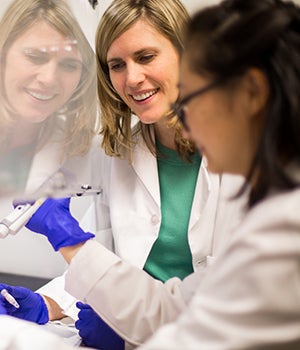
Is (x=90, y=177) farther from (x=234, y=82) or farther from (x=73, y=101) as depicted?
(x=234, y=82)

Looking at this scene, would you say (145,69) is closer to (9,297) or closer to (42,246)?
(9,297)

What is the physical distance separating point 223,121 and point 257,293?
241mm

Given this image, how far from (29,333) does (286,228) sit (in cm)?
45

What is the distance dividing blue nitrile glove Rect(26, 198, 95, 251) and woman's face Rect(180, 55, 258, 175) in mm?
471

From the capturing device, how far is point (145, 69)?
3.85 ft

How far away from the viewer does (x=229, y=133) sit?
65 cm

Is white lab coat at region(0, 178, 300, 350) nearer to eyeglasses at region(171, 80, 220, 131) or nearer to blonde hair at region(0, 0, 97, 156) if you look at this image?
eyeglasses at region(171, 80, 220, 131)

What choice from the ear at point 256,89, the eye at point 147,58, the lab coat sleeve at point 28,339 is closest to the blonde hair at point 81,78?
the eye at point 147,58

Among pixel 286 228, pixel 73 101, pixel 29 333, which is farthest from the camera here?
→ pixel 73 101

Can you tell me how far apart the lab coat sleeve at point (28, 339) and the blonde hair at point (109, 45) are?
2.05ft

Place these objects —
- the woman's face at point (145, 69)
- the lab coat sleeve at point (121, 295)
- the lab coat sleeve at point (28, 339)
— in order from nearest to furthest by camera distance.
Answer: the lab coat sleeve at point (28, 339) → the lab coat sleeve at point (121, 295) → the woman's face at point (145, 69)

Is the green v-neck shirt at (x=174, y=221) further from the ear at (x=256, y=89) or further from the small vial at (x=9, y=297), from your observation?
the ear at (x=256, y=89)

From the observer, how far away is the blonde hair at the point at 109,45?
116cm

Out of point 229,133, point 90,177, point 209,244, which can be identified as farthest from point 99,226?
point 229,133
